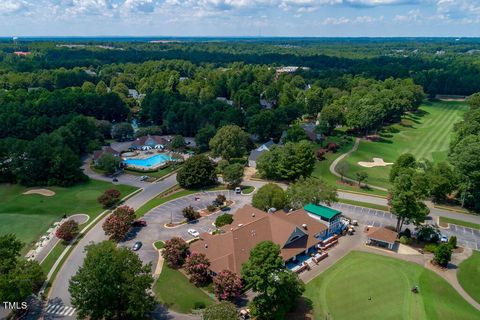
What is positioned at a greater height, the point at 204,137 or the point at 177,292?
the point at 204,137

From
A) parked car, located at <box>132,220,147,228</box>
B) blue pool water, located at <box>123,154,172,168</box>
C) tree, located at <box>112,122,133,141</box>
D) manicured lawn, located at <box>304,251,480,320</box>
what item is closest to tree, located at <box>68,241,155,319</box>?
manicured lawn, located at <box>304,251,480,320</box>

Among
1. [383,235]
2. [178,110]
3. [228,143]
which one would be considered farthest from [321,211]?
A: [178,110]

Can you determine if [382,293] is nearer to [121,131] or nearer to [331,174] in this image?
[331,174]

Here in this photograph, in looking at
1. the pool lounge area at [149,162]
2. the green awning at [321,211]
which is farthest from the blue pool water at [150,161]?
the green awning at [321,211]

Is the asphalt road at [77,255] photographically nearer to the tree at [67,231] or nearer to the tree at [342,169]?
the tree at [67,231]

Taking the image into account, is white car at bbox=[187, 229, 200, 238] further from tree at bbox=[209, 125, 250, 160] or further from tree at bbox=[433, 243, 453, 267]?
tree at bbox=[433, 243, 453, 267]
